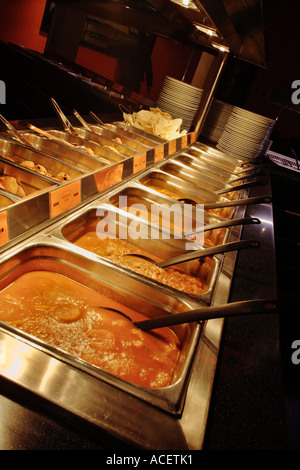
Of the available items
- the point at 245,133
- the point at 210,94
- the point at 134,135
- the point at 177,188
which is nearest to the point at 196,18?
the point at 134,135

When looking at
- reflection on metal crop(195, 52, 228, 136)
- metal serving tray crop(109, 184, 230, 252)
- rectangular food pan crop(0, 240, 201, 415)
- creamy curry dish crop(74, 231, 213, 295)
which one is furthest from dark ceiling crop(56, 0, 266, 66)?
rectangular food pan crop(0, 240, 201, 415)

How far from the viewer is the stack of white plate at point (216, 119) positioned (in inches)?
179

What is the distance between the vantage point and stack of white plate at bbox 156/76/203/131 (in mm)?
3865

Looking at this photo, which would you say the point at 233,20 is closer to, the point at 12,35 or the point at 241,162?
the point at 241,162

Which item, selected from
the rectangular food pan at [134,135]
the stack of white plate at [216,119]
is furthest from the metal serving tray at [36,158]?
the stack of white plate at [216,119]

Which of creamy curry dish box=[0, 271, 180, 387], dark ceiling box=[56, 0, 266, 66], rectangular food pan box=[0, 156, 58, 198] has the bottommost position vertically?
creamy curry dish box=[0, 271, 180, 387]

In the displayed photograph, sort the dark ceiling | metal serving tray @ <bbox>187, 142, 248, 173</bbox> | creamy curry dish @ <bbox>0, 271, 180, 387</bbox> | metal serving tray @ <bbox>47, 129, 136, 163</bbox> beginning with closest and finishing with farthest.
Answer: creamy curry dish @ <bbox>0, 271, 180, 387</bbox> → the dark ceiling → metal serving tray @ <bbox>47, 129, 136, 163</bbox> → metal serving tray @ <bbox>187, 142, 248, 173</bbox>

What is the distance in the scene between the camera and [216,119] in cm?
468

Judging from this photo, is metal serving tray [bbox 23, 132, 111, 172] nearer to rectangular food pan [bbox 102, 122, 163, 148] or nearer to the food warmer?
the food warmer

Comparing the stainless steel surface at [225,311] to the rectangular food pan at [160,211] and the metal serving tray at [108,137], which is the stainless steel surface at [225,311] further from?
the metal serving tray at [108,137]

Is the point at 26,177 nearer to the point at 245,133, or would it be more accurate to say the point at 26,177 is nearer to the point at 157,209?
the point at 157,209

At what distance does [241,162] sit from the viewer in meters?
4.08

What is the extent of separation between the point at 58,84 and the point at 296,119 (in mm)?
6929

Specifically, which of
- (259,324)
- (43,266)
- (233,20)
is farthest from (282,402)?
(233,20)
